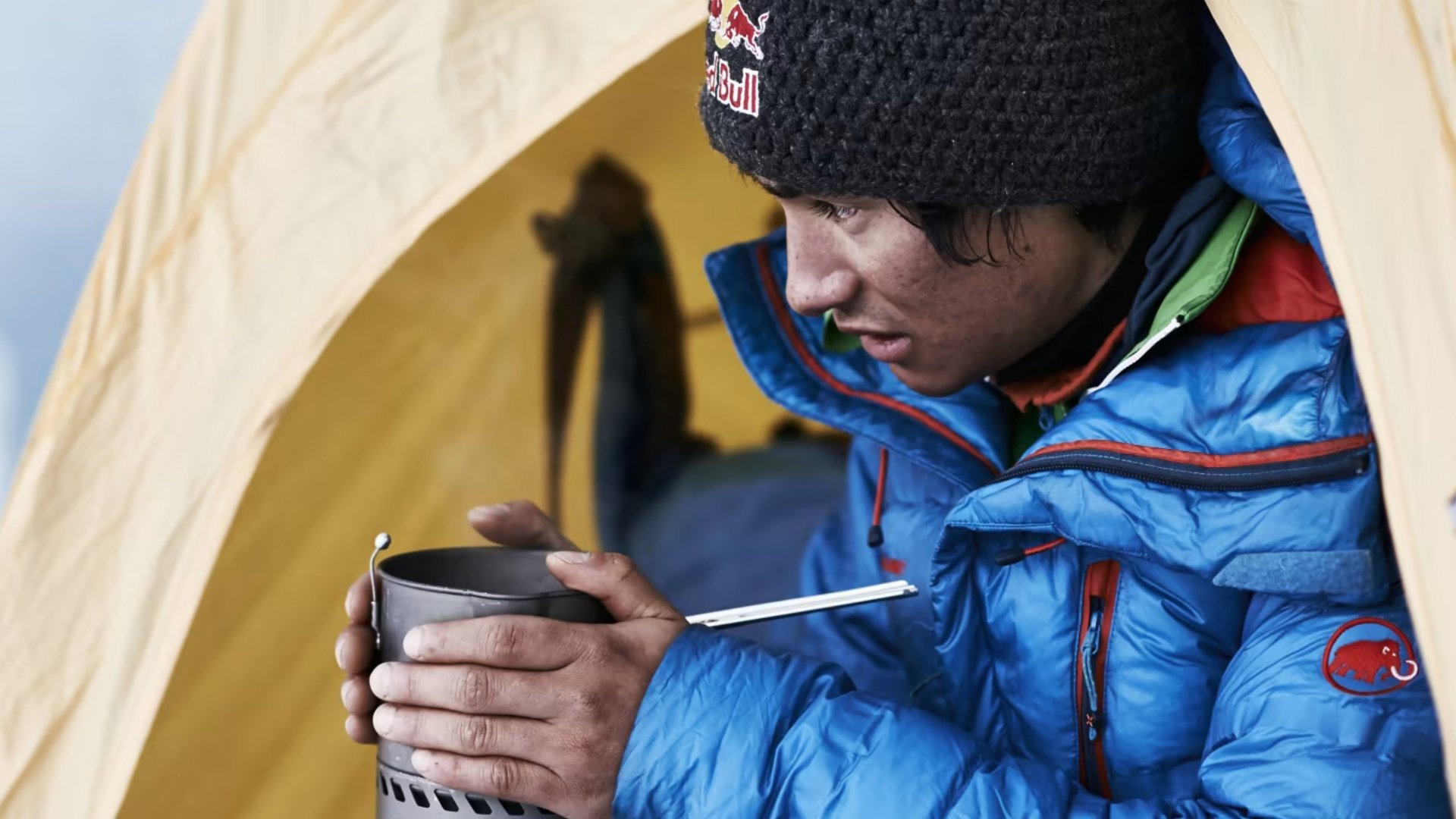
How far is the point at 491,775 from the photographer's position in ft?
2.35

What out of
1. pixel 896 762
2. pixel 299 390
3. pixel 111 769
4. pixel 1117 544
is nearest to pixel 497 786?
pixel 896 762

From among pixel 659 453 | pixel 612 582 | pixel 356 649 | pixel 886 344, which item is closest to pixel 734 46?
pixel 886 344

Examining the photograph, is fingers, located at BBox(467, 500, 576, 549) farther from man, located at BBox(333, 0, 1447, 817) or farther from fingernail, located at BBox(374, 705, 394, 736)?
fingernail, located at BBox(374, 705, 394, 736)

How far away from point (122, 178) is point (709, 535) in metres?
0.91

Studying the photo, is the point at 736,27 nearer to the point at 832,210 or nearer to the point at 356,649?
the point at 832,210

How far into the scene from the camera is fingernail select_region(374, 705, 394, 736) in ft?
2.39

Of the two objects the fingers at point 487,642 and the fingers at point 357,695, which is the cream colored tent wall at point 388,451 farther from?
the fingers at point 487,642

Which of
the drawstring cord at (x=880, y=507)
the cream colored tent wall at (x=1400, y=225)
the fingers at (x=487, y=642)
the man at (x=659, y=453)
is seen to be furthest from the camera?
the man at (x=659, y=453)

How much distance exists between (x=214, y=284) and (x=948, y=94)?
0.63 metres

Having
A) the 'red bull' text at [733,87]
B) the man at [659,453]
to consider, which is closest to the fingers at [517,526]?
the 'red bull' text at [733,87]

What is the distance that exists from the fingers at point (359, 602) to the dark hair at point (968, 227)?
16.1 inches

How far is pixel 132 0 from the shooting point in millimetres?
1731

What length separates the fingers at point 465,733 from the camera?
0.72 meters

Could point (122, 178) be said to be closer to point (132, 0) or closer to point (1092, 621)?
point (132, 0)
